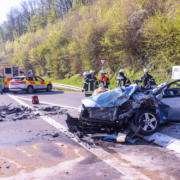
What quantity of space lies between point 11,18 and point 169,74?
258ft

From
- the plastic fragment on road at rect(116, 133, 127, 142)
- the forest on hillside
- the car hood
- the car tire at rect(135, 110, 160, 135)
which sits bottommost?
the plastic fragment on road at rect(116, 133, 127, 142)

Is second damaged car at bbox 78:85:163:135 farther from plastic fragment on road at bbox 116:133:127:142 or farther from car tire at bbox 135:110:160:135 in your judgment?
plastic fragment on road at bbox 116:133:127:142

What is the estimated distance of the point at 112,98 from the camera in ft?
16.4

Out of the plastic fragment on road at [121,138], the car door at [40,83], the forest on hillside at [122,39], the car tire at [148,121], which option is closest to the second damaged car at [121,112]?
the car tire at [148,121]

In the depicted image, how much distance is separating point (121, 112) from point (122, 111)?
0.13 ft

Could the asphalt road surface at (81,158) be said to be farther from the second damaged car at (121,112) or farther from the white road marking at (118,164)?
the second damaged car at (121,112)

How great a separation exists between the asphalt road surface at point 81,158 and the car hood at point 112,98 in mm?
927

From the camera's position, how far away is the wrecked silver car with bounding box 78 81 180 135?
16.1 feet

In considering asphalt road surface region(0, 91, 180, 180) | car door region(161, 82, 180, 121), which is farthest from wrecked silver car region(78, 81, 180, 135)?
asphalt road surface region(0, 91, 180, 180)

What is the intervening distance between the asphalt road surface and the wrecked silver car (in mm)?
441

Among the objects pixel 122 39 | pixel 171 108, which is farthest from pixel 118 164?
pixel 122 39

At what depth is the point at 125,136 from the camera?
466 cm

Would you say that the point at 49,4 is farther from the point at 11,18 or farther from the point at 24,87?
the point at 24,87

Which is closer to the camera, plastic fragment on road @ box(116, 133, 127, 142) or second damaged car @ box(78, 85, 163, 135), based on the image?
plastic fragment on road @ box(116, 133, 127, 142)
